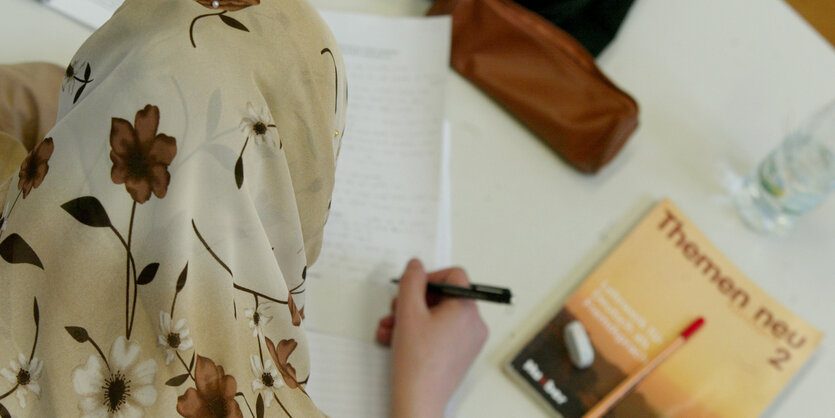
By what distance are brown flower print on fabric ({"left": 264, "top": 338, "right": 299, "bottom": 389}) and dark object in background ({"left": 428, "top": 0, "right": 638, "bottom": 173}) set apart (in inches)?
15.4

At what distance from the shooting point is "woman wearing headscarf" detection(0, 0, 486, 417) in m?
0.30

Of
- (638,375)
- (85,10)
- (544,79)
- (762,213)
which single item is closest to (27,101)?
(85,10)

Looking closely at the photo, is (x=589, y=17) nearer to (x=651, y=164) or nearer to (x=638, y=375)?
(x=651, y=164)

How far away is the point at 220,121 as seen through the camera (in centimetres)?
31

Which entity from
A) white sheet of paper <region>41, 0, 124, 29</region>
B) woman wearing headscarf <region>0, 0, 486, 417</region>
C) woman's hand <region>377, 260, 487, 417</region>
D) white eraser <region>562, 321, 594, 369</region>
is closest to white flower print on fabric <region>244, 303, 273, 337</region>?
woman wearing headscarf <region>0, 0, 486, 417</region>

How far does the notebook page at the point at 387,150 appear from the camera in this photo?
601mm

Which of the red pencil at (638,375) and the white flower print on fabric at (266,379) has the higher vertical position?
the white flower print on fabric at (266,379)

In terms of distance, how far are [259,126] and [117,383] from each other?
6.0 inches

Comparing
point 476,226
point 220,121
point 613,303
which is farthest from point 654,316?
point 220,121

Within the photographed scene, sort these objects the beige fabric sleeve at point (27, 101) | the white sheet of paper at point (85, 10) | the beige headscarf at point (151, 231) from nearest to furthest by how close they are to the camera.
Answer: the beige headscarf at point (151, 231) → the beige fabric sleeve at point (27, 101) → the white sheet of paper at point (85, 10)

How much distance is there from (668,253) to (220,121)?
1.55 ft

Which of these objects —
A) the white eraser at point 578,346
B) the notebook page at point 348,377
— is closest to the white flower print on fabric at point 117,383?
the notebook page at point 348,377

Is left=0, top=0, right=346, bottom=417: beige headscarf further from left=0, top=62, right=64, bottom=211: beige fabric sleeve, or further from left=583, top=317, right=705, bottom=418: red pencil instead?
left=583, top=317, right=705, bottom=418: red pencil

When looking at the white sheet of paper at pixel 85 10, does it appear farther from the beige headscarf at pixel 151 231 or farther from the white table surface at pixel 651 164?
the beige headscarf at pixel 151 231
